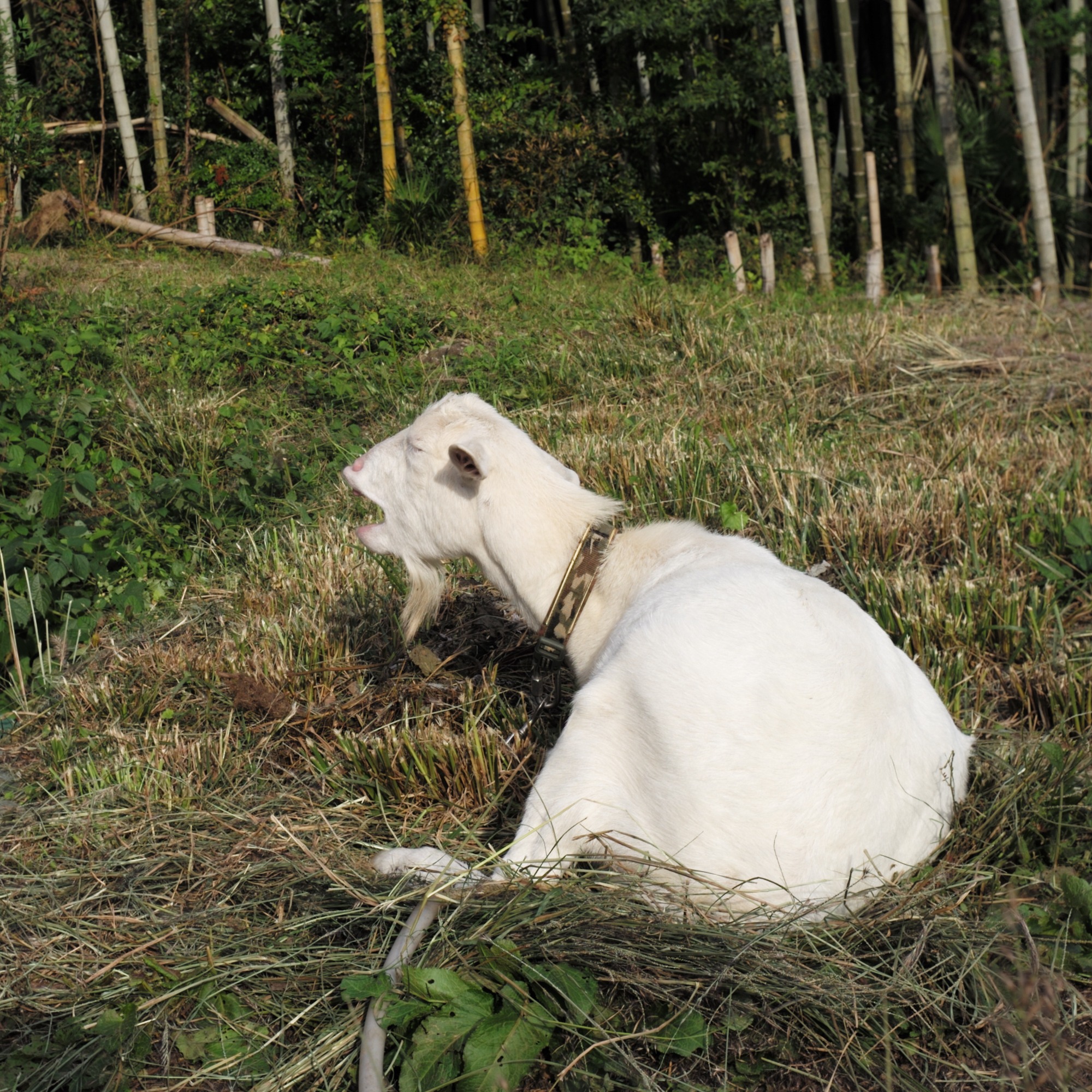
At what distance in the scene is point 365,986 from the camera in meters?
2.24

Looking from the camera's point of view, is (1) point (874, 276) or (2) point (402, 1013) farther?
(1) point (874, 276)

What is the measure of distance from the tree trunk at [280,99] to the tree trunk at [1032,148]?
9647mm

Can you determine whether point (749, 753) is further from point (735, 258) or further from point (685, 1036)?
point (735, 258)

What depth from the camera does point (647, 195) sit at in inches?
656

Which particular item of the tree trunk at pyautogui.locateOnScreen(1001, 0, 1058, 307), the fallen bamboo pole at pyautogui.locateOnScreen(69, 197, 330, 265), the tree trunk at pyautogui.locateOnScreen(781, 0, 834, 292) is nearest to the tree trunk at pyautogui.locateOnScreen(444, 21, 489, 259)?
the fallen bamboo pole at pyautogui.locateOnScreen(69, 197, 330, 265)

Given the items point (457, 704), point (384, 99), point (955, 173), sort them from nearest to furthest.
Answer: point (457, 704)
point (955, 173)
point (384, 99)

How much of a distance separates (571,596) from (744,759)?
0.88 meters

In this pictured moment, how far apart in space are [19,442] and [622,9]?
38.1ft

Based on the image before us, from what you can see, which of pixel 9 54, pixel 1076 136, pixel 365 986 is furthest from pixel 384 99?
pixel 365 986

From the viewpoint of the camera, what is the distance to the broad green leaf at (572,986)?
2213 mm

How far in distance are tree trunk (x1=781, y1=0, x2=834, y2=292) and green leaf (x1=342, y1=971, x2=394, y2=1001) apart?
12219 mm

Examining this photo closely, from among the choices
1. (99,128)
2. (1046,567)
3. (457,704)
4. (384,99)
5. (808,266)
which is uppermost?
(99,128)

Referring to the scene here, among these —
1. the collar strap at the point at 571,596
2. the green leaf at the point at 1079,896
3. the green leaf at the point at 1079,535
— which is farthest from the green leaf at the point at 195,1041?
the green leaf at the point at 1079,535

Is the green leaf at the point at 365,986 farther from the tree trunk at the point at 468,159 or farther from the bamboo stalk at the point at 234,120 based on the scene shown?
the bamboo stalk at the point at 234,120
